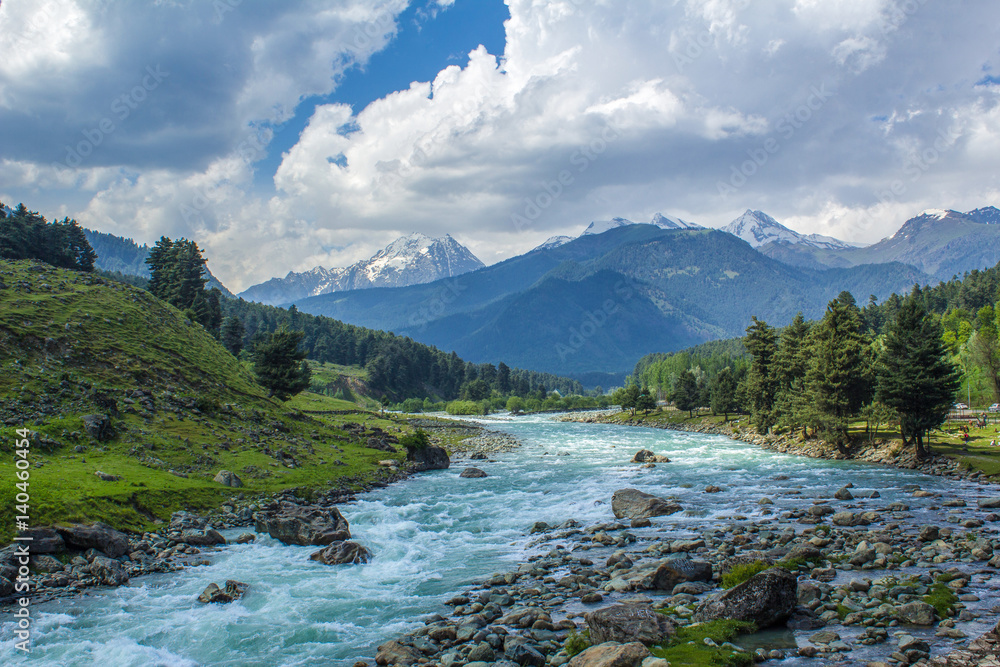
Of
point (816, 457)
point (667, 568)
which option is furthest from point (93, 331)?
point (816, 457)

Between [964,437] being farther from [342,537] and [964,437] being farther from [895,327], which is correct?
[342,537]

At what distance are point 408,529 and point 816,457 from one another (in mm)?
53571

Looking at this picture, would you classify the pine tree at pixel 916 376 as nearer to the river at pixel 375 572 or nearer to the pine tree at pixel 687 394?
the river at pixel 375 572

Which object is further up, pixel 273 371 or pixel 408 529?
pixel 273 371

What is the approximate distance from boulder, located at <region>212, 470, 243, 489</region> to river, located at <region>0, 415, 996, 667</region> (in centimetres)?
797

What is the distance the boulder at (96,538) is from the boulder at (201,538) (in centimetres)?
292

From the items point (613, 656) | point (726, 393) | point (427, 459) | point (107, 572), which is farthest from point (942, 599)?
point (726, 393)

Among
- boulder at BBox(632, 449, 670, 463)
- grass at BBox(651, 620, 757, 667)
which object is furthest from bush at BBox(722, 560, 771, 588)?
boulder at BBox(632, 449, 670, 463)

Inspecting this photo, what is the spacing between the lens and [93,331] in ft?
172

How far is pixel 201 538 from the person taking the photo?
91.6 feet

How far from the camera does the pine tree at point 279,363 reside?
76.1 metres

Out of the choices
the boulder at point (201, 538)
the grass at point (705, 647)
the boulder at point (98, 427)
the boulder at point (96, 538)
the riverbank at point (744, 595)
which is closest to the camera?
the grass at point (705, 647)

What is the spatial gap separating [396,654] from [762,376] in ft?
268

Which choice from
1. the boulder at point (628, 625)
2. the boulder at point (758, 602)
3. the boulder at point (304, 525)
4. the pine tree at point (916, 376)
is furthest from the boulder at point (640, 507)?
the pine tree at point (916, 376)
